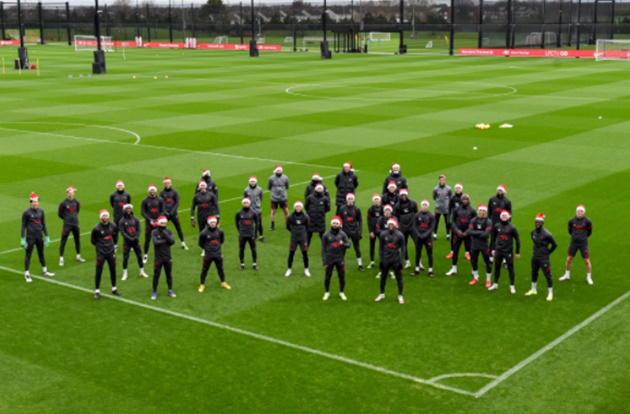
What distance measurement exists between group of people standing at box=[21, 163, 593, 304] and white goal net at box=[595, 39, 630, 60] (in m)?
72.7

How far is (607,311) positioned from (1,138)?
31050 mm

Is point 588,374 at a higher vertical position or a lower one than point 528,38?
lower

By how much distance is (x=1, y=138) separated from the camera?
39.8m

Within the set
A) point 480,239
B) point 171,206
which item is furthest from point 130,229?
point 480,239

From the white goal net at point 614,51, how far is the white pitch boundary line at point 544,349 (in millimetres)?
76095

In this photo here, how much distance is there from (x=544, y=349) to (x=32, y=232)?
12.1m

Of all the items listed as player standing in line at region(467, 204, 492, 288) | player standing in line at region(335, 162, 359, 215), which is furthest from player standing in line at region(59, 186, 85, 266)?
player standing in line at region(467, 204, 492, 288)

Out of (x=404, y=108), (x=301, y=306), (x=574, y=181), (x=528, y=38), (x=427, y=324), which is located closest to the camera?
(x=427, y=324)

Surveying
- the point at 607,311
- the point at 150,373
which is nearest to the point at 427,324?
the point at 607,311

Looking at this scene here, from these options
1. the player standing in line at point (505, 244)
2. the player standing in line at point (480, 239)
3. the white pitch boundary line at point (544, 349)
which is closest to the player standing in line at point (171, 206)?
the player standing in line at point (480, 239)

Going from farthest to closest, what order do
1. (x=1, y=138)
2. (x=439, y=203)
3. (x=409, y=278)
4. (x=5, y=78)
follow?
(x=5, y=78) → (x=1, y=138) → (x=439, y=203) → (x=409, y=278)

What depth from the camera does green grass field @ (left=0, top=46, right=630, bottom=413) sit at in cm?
1408

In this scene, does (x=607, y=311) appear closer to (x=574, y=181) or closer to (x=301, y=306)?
(x=301, y=306)

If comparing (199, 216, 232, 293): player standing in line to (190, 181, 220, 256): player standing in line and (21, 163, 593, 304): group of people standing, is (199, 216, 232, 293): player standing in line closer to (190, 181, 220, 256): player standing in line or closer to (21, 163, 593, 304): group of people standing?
(21, 163, 593, 304): group of people standing
